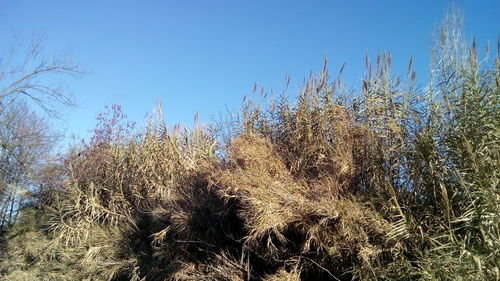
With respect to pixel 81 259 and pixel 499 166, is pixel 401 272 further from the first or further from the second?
pixel 81 259

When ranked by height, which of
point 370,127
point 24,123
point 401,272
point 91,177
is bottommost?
point 401,272

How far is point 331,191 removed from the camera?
755cm

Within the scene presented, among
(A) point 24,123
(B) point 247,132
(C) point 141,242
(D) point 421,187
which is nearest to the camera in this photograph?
(D) point 421,187

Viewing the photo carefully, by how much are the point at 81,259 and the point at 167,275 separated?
4.19 m

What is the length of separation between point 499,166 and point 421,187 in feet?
5.10

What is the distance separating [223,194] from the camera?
834cm

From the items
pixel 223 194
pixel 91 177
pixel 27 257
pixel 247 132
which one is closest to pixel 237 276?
pixel 223 194

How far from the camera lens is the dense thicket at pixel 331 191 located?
5980 mm

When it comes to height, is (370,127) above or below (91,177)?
below

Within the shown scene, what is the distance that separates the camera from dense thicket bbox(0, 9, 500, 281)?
5980mm

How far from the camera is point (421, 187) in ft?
22.9

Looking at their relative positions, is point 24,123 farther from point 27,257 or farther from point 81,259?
point 81,259

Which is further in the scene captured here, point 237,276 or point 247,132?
point 247,132

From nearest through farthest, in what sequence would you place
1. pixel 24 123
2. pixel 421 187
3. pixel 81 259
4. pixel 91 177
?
pixel 421 187
pixel 81 259
pixel 91 177
pixel 24 123
